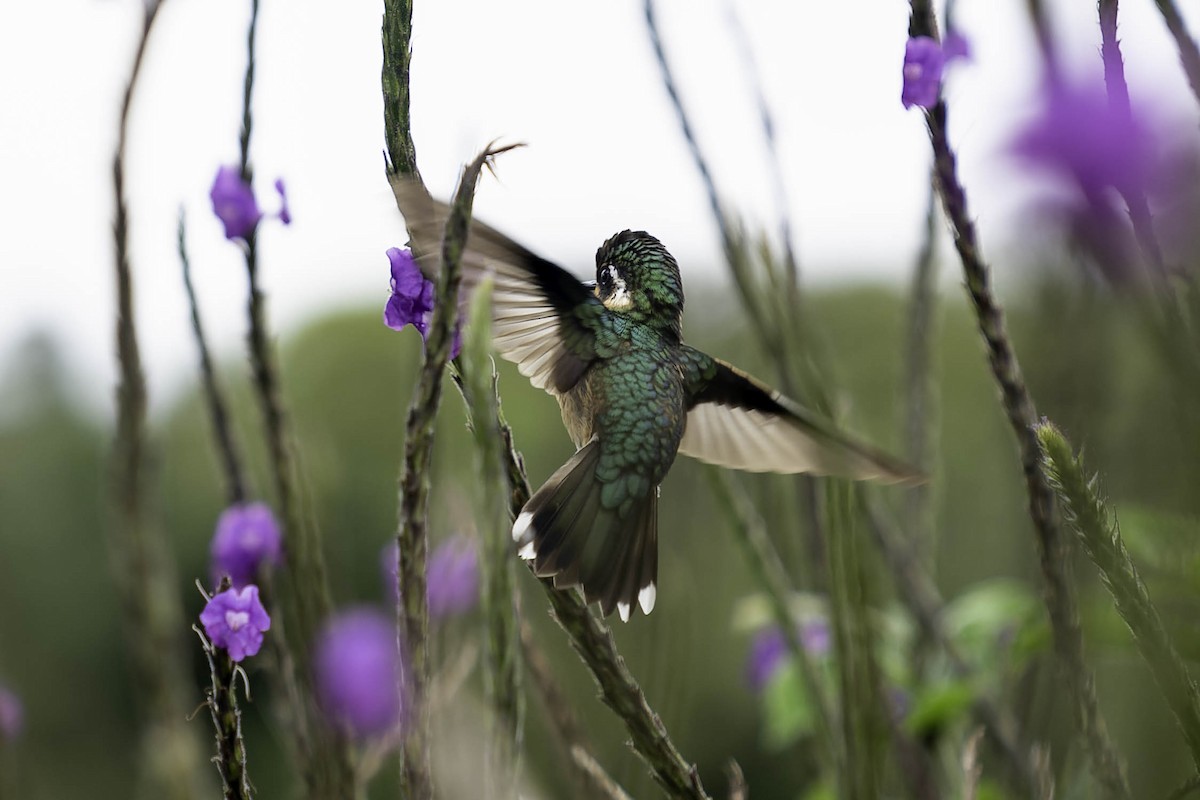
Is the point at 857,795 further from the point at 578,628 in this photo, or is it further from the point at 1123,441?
the point at 1123,441

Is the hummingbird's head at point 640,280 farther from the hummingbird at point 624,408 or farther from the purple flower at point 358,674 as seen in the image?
the purple flower at point 358,674

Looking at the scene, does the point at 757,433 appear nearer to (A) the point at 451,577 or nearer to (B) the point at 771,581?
(B) the point at 771,581

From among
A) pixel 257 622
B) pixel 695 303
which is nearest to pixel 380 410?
pixel 695 303

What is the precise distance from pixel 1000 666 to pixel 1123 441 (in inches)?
38.5

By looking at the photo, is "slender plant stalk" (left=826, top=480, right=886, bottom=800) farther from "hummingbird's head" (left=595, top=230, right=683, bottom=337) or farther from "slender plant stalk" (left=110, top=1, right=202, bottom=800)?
"slender plant stalk" (left=110, top=1, right=202, bottom=800)

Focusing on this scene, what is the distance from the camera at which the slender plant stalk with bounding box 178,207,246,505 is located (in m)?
1.42

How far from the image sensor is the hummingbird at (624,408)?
1.44 meters

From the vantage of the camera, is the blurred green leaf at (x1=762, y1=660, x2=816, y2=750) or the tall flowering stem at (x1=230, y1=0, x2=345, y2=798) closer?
the tall flowering stem at (x1=230, y1=0, x2=345, y2=798)

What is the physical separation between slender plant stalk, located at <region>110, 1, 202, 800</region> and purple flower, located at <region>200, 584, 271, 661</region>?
51 cm

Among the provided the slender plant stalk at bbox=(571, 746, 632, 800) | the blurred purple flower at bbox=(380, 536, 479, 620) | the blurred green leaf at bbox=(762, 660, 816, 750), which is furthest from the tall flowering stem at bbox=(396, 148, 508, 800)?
the blurred green leaf at bbox=(762, 660, 816, 750)

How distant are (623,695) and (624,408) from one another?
69 cm

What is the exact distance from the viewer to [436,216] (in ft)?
3.72

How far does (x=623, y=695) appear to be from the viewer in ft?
3.52

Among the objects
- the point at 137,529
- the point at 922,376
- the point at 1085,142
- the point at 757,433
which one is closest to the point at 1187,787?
the point at 1085,142
